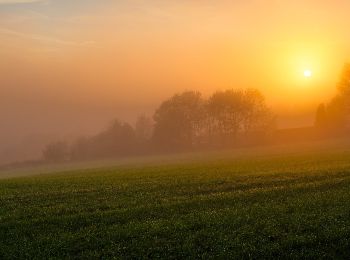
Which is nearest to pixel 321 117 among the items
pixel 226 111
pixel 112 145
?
pixel 226 111

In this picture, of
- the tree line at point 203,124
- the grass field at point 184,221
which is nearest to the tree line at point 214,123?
the tree line at point 203,124

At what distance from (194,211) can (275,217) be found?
5486 mm

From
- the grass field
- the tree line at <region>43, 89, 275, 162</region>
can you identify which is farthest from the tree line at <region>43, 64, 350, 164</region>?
the grass field

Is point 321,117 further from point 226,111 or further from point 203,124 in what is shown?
point 203,124

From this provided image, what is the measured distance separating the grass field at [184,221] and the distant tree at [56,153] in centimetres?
12702

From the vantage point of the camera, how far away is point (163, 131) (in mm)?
149875

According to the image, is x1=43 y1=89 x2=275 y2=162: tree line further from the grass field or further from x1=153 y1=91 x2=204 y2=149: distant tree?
the grass field

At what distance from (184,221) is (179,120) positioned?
123 m

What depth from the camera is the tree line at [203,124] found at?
14512cm

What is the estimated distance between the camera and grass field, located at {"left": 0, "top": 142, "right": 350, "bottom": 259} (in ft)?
62.7

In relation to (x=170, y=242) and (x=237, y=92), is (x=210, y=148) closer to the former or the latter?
(x=237, y=92)

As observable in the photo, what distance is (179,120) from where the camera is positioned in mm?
147000

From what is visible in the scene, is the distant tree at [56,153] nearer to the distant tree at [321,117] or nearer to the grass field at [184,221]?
the distant tree at [321,117]

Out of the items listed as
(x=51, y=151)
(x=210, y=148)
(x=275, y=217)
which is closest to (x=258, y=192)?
(x=275, y=217)
